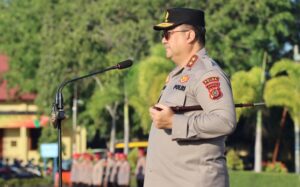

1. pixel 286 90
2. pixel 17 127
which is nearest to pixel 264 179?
pixel 286 90

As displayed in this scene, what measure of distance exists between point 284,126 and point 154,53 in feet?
45.9

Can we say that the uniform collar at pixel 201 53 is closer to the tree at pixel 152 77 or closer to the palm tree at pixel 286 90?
the tree at pixel 152 77

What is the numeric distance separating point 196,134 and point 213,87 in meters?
0.22

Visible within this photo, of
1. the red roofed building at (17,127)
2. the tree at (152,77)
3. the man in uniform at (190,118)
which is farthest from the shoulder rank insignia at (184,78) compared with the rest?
the red roofed building at (17,127)

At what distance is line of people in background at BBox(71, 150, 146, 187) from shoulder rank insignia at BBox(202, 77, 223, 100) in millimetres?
23823

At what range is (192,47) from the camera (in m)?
4.27

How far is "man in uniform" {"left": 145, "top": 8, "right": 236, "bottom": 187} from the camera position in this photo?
400cm

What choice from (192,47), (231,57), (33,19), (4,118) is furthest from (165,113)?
(4,118)

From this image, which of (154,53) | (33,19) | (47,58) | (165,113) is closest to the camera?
(165,113)

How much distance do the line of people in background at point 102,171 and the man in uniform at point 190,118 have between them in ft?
77.6

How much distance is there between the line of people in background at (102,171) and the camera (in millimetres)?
29922

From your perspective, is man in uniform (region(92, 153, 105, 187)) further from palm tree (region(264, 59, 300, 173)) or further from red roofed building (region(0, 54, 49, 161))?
red roofed building (region(0, 54, 49, 161))

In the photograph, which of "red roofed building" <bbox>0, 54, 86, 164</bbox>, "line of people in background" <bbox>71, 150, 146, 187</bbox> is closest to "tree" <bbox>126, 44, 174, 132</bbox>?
"line of people in background" <bbox>71, 150, 146, 187</bbox>

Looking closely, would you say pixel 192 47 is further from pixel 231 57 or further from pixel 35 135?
pixel 35 135
